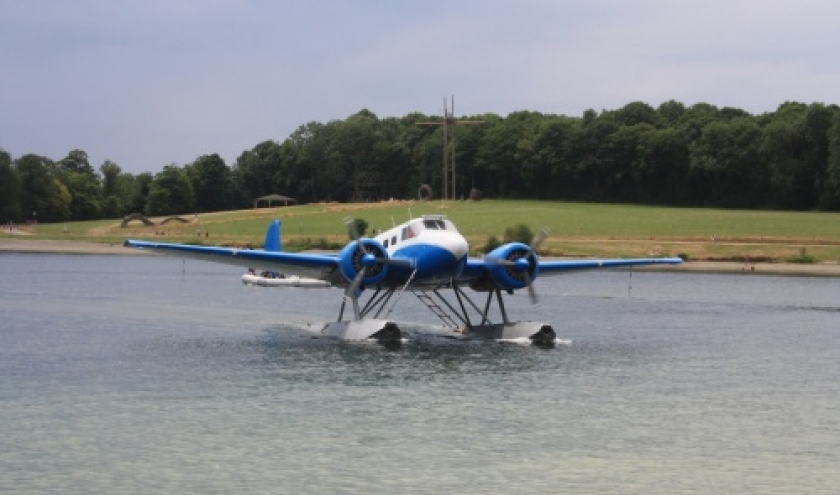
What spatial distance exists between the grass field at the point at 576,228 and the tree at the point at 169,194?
26.3 m

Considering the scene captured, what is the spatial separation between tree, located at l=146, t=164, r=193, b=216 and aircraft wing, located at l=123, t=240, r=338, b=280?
14250 cm

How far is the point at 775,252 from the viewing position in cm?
9369

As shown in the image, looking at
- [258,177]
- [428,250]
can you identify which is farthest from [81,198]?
[428,250]

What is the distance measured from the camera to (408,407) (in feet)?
90.8

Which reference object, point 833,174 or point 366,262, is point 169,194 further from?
point 366,262

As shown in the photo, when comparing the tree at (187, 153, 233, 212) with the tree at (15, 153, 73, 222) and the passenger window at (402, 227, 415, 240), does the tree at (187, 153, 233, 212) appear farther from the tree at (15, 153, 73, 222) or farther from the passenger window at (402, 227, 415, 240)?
the passenger window at (402, 227, 415, 240)

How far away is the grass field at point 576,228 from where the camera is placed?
96.6 metres

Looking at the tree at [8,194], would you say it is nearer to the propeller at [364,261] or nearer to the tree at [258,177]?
the tree at [258,177]

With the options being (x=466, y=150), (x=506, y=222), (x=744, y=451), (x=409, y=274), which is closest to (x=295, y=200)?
(x=466, y=150)

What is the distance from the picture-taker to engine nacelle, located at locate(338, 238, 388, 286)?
37.0 m

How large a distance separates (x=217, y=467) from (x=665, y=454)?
8.33 meters

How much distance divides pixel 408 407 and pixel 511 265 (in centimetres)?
1179

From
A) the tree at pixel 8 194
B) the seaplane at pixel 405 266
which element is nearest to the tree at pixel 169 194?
the tree at pixel 8 194

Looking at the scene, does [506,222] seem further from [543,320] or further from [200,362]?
[200,362]
